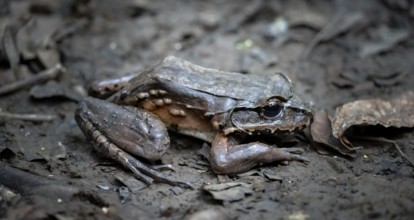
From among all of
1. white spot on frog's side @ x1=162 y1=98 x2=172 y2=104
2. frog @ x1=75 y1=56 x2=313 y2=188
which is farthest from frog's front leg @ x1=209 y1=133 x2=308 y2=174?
white spot on frog's side @ x1=162 y1=98 x2=172 y2=104

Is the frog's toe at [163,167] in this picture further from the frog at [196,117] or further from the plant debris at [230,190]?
the plant debris at [230,190]

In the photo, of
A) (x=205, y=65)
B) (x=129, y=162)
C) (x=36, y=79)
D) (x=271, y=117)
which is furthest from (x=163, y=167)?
(x=36, y=79)

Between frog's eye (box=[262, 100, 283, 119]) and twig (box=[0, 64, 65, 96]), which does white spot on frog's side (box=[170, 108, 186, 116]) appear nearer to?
frog's eye (box=[262, 100, 283, 119])

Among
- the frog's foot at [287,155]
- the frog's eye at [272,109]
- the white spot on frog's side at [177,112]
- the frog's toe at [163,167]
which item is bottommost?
the frog's toe at [163,167]

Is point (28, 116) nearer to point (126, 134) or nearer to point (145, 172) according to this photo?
point (126, 134)

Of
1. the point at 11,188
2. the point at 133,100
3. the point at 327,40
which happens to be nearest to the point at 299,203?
the point at 133,100

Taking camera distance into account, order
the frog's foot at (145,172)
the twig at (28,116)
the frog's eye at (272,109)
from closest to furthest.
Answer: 1. the frog's foot at (145,172)
2. the frog's eye at (272,109)
3. the twig at (28,116)

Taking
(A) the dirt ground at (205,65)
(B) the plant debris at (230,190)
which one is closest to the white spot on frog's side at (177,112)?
(A) the dirt ground at (205,65)
